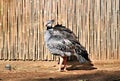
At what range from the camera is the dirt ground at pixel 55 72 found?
9.49 meters

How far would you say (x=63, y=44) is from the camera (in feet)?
34.8

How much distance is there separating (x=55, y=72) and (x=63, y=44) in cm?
76

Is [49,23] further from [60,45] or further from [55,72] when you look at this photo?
[55,72]

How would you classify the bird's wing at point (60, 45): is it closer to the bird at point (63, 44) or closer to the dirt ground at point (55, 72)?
the bird at point (63, 44)

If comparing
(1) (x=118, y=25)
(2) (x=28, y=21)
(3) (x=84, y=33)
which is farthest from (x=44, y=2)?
(1) (x=118, y=25)

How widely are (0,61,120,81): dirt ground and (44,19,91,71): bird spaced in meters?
0.42

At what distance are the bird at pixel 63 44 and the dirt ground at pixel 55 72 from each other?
0.42 m

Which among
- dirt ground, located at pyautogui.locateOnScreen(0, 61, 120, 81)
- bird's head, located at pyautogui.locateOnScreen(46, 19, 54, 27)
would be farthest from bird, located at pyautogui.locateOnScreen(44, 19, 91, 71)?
dirt ground, located at pyautogui.locateOnScreen(0, 61, 120, 81)

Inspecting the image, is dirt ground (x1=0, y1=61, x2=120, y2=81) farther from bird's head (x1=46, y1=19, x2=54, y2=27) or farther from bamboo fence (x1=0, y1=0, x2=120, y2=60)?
bird's head (x1=46, y1=19, x2=54, y2=27)

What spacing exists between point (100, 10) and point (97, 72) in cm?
192

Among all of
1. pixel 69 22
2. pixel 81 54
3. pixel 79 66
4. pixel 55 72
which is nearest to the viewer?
pixel 55 72

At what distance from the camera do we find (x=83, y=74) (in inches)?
401

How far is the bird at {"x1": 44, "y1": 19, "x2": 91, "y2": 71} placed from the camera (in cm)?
1060

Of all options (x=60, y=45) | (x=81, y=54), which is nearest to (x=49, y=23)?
(x=60, y=45)
